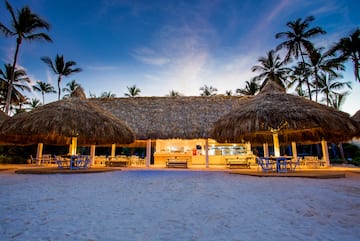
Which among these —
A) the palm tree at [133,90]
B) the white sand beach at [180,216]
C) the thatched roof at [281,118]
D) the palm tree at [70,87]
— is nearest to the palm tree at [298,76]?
the thatched roof at [281,118]

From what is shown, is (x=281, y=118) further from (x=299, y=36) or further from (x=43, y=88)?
(x=43, y=88)

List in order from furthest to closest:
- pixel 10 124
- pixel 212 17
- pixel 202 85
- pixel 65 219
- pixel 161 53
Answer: pixel 202 85, pixel 161 53, pixel 212 17, pixel 10 124, pixel 65 219

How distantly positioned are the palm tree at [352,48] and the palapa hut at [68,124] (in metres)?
17.0

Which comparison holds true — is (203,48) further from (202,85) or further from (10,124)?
(202,85)

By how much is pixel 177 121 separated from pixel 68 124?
6033 millimetres

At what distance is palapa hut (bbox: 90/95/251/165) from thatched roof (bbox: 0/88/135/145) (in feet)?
8.00

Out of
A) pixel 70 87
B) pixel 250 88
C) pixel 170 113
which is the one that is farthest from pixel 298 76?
pixel 70 87

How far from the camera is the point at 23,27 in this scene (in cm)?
1445

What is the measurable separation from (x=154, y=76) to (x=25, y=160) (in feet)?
43.5

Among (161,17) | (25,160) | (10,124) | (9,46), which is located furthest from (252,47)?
(25,160)

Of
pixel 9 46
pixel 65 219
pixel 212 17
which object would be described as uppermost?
pixel 9 46

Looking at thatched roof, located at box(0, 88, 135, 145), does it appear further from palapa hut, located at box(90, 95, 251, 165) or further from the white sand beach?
the white sand beach

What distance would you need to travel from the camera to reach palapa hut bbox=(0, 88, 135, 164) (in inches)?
309

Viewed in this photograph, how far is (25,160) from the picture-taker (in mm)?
16094
